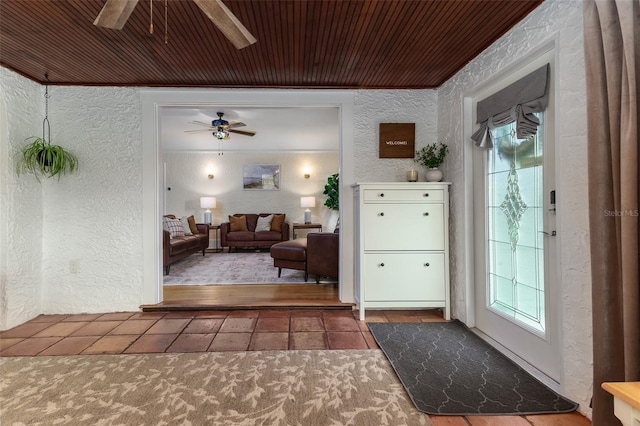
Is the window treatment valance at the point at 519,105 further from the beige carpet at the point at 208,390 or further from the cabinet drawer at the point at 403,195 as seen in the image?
the beige carpet at the point at 208,390

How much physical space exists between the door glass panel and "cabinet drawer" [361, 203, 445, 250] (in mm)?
455

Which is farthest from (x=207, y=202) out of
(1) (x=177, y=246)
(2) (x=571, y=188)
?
(2) (x=571, y=188)

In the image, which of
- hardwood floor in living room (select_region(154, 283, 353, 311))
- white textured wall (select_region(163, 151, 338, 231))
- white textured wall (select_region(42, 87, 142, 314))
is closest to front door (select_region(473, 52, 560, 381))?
hardwood floor in living room (select_region(154, 283, 353, 311))

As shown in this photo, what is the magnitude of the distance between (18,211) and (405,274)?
3401 millimetres

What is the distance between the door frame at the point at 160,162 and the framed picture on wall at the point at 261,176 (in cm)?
416

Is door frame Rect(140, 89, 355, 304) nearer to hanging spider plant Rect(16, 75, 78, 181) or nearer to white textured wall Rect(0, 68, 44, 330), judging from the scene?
hanging spider plant Rect(16, 75, 78, 181)

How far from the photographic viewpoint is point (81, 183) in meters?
2.95

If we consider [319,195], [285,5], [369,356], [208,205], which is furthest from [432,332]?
[208,205]

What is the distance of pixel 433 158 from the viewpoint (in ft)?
9.39

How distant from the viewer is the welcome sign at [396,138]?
3.04 metres

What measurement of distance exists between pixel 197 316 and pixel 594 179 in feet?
9.69

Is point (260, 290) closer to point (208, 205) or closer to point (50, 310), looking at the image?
point (50, 310)

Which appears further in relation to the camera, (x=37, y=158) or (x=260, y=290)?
(x=260, y=290)

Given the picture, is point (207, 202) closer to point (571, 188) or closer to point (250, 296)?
point (250, 296)
